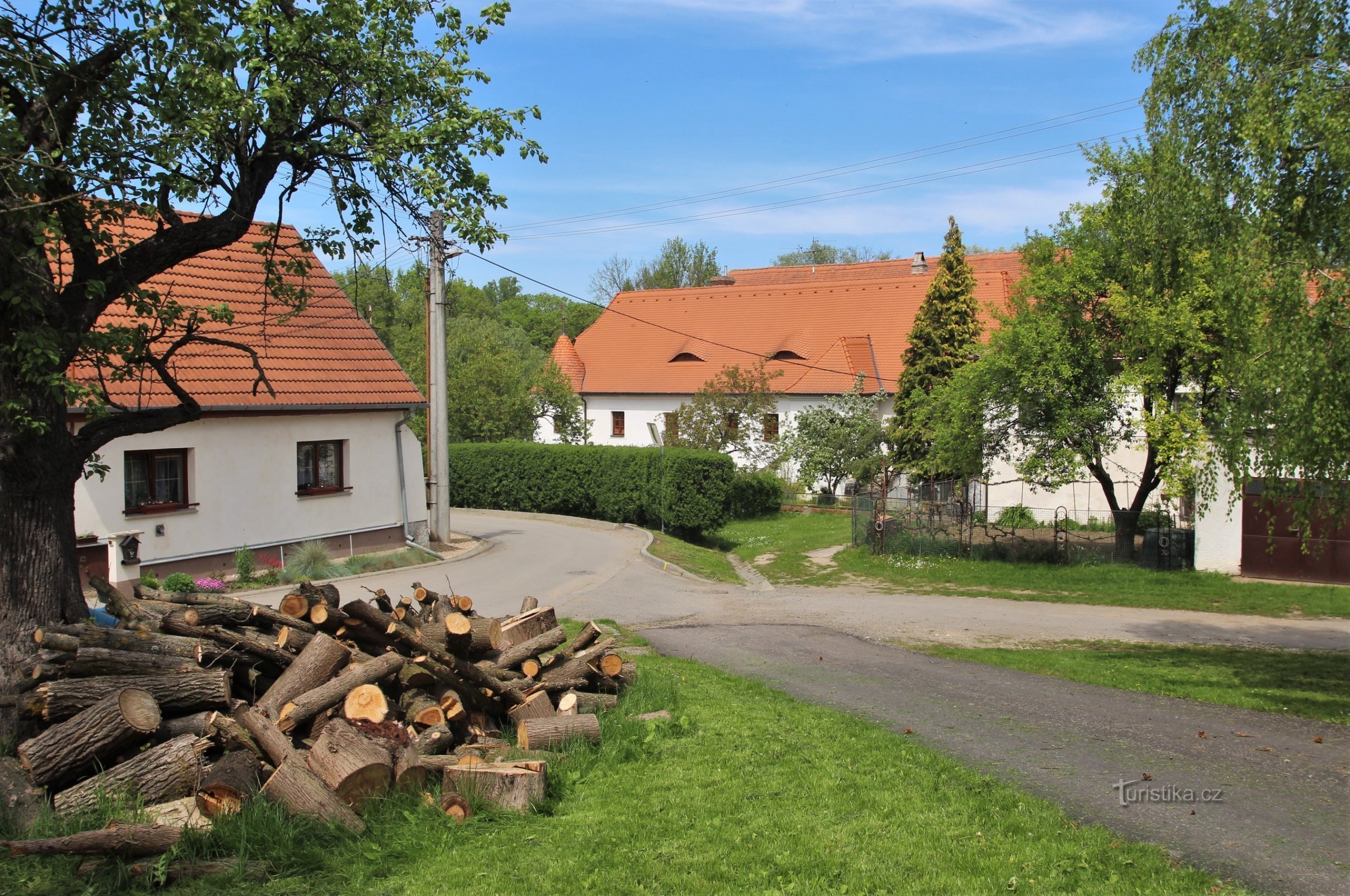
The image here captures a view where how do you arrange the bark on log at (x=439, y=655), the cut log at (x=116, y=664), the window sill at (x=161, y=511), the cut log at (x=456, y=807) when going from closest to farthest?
1. the cut log at (x=456, y=807)
2. the cut log at (x=116, y=664)
3. the bark on log at (x=439, y=655)
4. the window sill at (x=161, y=511)

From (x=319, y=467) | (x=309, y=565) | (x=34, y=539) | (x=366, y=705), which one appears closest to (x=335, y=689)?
(x=366, y=705)

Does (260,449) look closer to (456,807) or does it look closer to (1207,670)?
(456,807)

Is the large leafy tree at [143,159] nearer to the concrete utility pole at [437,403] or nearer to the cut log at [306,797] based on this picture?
the cut log at [306,797]

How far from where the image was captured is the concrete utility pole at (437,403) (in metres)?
23.3

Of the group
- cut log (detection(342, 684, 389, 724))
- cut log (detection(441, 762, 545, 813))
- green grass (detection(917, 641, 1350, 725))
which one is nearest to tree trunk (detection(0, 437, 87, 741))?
cut log (detection(342, 684, 389, 724))

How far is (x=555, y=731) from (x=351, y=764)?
174 cm

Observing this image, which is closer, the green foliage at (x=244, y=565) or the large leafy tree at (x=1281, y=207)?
the large leafy tree at (x=1281, y=207)

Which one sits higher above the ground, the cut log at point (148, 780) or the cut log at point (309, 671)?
the cut log at point (309, 671)

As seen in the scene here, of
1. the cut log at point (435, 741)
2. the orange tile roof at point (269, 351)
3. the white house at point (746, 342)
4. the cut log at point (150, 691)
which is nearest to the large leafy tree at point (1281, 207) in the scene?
the cut log at point (435, 741)

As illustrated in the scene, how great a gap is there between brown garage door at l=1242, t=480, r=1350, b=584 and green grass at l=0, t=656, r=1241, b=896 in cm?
1693

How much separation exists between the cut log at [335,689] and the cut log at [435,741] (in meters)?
0.55

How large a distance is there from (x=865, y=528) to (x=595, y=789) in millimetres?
21150

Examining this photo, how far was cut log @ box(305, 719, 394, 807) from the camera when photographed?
603 centimetres

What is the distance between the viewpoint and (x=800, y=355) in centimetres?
4506
